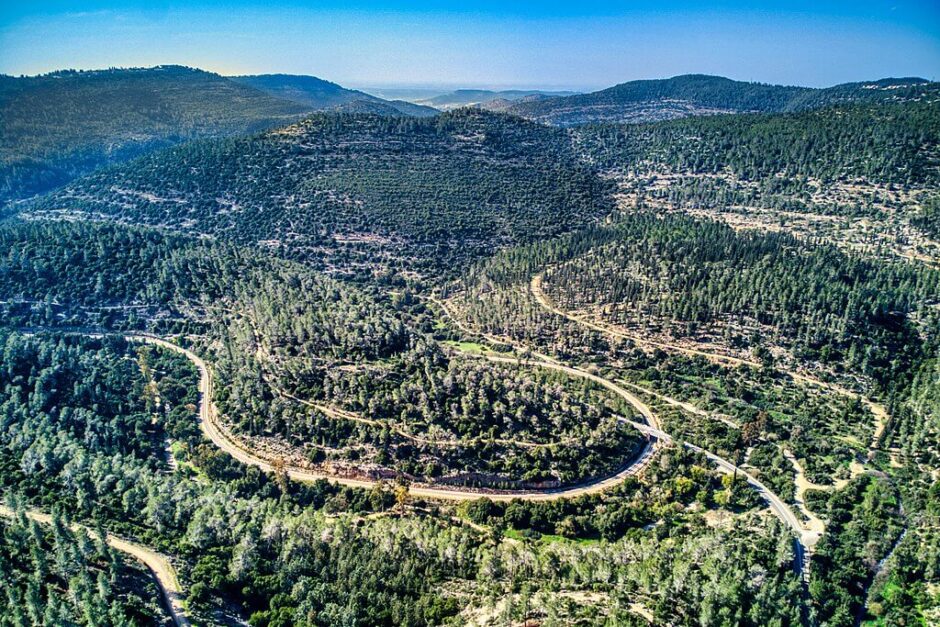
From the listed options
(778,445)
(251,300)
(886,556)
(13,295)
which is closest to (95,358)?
(251,300)

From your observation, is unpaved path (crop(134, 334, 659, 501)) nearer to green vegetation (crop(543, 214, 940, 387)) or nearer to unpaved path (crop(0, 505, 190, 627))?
unpaved path (crop(0, 505, 190, 627))

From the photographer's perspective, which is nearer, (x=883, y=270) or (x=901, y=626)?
(x=901, y=626)

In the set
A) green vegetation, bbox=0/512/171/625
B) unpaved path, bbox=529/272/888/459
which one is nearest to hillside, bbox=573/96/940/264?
unpaved path, bbox=529/272/888/459

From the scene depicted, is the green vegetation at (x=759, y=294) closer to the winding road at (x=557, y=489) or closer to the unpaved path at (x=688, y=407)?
the unpaved path at (x=688, y=407)

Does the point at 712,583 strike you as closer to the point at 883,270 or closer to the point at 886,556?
the point at 886,556

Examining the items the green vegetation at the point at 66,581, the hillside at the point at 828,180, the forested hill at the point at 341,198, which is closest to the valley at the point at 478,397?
the green vegetation at the point at 66,581

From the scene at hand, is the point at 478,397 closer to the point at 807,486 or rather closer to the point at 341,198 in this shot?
the point at 807,486
